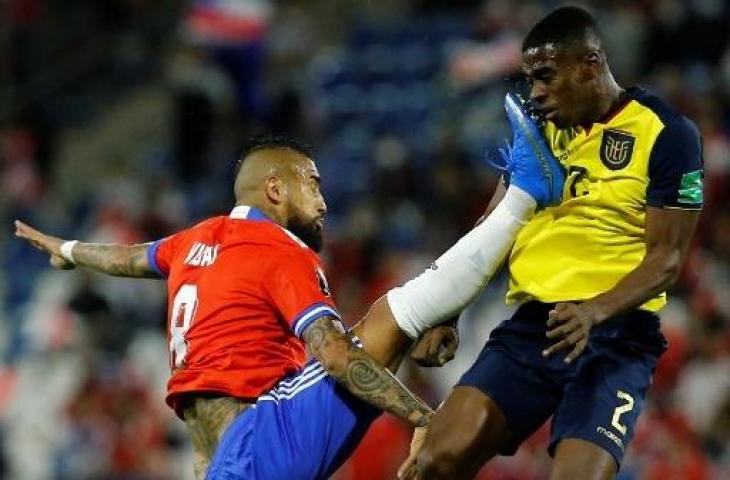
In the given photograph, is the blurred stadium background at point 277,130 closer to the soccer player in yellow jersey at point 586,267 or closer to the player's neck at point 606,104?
the soccer player in yellow jersey at point 586,267

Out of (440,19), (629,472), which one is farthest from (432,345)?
(440,19)

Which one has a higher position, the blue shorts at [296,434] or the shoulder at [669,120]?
the shoulder at [669,120]

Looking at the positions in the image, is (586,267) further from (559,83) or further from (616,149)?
(559,83)

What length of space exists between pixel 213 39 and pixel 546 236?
7.46 metres

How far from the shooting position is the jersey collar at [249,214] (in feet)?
16.8

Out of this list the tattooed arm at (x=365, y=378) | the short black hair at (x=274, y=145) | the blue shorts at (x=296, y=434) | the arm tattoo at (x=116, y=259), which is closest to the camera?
the tattooed arm at (x=365, y=378)

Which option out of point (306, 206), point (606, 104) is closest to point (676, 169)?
point (606, 104)

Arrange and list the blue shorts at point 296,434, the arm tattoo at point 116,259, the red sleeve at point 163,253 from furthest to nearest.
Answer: the arm tattoo at point 116,259 → the red sleeve at point 163,253 → the blue shorts at point 296,434

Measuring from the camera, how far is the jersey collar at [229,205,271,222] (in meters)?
5.11

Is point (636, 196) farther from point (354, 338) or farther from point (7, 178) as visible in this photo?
point (7, 178)

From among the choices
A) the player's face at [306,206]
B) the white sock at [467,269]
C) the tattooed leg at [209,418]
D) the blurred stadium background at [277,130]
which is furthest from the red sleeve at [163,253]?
the blurred stadium background at [277,130]

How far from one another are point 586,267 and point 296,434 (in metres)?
1.03

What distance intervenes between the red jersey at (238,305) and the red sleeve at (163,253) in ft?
0.71

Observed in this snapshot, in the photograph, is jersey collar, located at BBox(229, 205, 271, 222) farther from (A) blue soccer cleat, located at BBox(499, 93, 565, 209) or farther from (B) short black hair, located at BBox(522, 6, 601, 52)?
(B) short black hair, located at BBox(522, 6, 601, 52)
